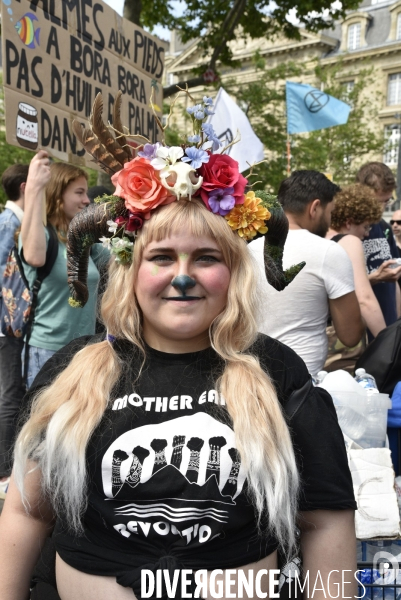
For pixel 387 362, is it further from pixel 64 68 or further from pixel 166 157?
pixel 64 68

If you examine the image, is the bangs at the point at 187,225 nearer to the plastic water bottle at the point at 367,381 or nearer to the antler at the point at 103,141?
the antler at the point at 103,141

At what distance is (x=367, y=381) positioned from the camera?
275 cm

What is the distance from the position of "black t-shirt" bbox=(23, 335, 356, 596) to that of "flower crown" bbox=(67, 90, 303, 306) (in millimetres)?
430

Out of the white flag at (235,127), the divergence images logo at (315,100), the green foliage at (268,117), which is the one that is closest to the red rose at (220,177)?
the white flag at (235,127)

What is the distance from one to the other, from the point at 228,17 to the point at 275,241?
9493 mm

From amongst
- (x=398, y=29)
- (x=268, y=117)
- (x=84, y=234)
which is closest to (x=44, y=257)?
(x=84, y=234)

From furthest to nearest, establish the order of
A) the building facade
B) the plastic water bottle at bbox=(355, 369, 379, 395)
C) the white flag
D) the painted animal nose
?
the building facade → the white flag → the plastic water bottle at bbox=(355, 369, 379, 395) → the painted animal nose

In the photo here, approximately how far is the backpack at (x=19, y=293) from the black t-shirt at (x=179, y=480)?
200 cm

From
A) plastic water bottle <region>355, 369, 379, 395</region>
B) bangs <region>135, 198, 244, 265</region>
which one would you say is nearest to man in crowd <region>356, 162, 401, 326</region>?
plastic water bottle <region>355, 369, 379, 395</region>

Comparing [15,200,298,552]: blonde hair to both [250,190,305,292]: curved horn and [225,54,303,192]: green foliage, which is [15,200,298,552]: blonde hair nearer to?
[250,190,305,292]: curved horn

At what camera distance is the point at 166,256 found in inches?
69.2

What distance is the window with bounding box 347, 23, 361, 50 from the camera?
135 feet

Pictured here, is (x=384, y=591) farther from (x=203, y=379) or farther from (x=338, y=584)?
(x=203, y=379)

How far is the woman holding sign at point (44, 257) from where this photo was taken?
3490 mm
